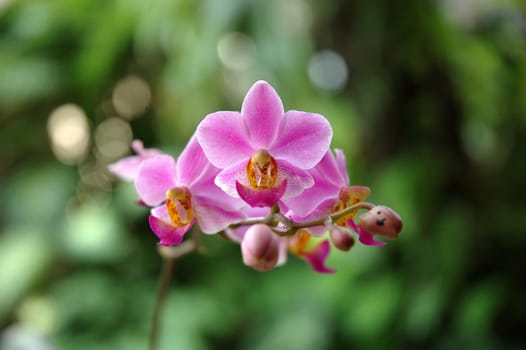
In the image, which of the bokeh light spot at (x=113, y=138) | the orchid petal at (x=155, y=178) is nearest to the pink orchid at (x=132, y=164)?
the orchid petal at (x=155, y=178)

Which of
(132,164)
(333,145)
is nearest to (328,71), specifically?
(333,145)

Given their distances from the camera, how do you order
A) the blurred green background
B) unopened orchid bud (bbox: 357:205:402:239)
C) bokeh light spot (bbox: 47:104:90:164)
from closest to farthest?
unopened orchid bud (bbox: 357:205:402:239)
the blurred green background
bokeh light spot (bbox: 47:104:90:164)

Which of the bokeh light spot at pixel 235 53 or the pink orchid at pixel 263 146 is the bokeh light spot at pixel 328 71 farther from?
the pink orchid at pixel 263 146

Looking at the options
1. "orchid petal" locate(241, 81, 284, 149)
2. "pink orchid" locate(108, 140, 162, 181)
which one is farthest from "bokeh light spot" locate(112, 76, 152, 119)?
"orchid petal" locate(241, 81, 284, 149)

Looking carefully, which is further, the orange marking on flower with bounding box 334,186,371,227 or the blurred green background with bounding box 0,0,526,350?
the blurred green background with bounding box 0,0,526,350

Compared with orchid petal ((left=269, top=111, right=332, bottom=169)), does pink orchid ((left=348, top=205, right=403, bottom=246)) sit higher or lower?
lower

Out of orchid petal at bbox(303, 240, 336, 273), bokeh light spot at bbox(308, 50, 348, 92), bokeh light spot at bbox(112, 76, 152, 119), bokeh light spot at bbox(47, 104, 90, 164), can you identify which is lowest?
bokeh light spot at bbox(47, 104, 90, 164)

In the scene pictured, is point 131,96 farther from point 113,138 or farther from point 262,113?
point 262,113

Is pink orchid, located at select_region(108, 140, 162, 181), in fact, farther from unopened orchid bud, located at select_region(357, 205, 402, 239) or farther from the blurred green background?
the blurred green background
